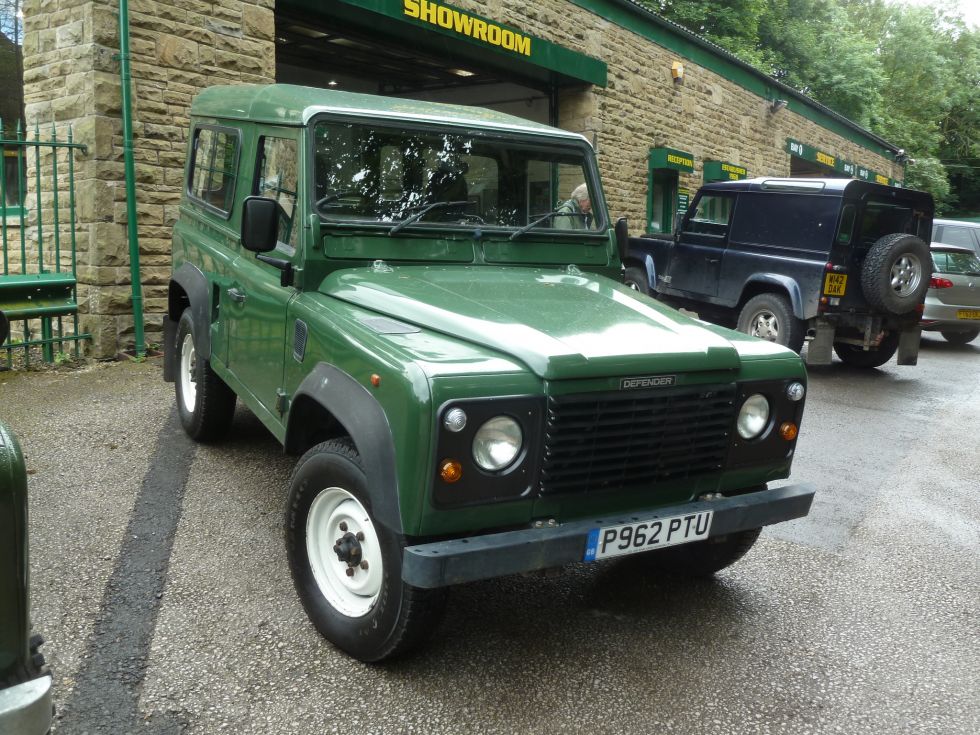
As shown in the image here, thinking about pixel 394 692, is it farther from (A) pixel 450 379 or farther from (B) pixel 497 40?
(B) pixel 497 40

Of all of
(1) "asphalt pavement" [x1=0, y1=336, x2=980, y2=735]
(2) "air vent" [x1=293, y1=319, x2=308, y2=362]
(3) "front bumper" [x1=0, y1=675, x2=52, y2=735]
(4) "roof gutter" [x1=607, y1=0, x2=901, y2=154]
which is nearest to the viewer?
(3) "front bumper" [x1=0, y1=675, x2=52, y2=735]

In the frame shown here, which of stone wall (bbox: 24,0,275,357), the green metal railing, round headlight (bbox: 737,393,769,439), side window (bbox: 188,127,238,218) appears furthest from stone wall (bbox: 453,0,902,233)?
round headlight (bbox: 737,393,769,439)

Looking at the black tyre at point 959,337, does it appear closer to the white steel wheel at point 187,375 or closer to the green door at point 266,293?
the white steel wheel at point 187,375

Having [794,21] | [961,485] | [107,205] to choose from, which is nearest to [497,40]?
[107,205]

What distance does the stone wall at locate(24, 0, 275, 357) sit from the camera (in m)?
7.75

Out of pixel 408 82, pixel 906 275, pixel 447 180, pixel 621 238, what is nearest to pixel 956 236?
pixel 906 275

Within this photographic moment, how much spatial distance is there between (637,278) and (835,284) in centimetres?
303

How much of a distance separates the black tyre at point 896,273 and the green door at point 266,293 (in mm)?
6807

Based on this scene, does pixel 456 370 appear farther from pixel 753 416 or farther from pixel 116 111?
pixel 116 111

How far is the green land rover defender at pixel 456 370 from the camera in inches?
108

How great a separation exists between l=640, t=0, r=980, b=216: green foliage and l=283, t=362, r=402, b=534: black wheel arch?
2804cm

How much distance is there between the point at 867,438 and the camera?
6.89 metres

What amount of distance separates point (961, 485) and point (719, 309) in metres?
4.91

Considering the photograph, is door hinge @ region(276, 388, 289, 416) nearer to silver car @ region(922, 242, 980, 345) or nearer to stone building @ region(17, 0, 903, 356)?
stone building @ region(17, 0, 903, 356)
